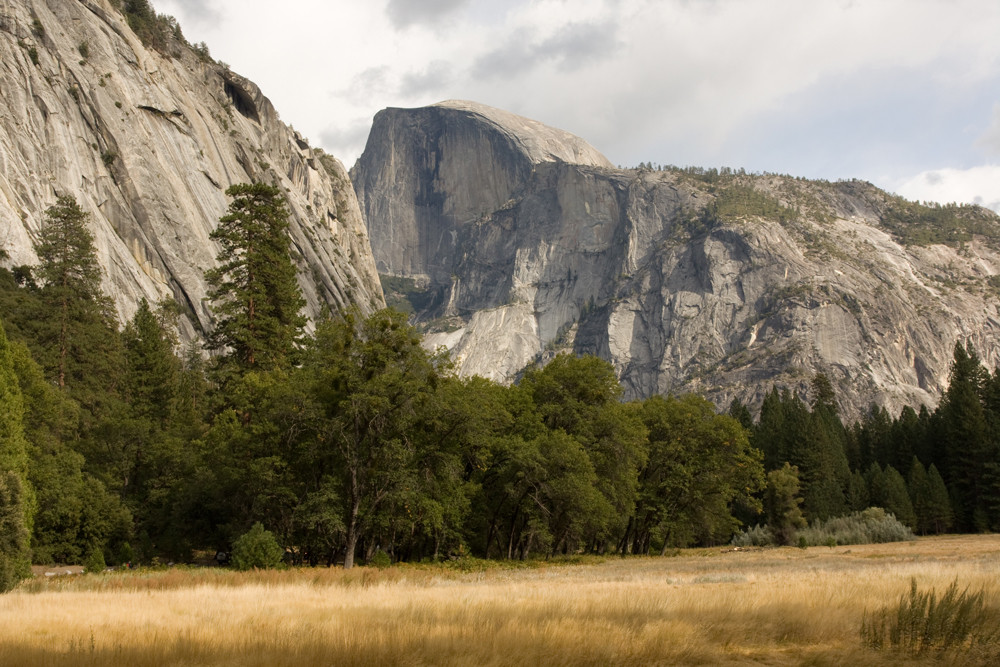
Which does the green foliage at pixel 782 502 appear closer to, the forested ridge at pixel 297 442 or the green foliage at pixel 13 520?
the forested ridge at pixel 297 442

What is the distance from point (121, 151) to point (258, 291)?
55.5 metres

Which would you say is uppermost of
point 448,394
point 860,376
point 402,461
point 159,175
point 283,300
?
point 159,175

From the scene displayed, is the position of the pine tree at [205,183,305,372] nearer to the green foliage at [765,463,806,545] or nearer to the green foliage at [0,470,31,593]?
the green foliage at [0,470,31,593]

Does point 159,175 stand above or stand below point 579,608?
above

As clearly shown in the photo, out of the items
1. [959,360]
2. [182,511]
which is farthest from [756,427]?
[182,511]

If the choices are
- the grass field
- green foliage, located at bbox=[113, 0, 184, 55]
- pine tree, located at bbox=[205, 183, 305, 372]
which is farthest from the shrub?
green foliage, located at bbox=[113, 0, 184, 55]

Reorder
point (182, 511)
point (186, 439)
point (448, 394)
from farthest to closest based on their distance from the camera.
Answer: point (186, 439)
point (182, 511)
point (448, 394)

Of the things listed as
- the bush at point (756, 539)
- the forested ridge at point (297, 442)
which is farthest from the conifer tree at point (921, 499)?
the bush at point (756, 539)

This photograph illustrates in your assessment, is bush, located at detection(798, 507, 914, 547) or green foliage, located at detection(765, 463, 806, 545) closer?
bush, located at detection(798, 507, 914, 547)

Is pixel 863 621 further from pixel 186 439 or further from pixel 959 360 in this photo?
pixel 959 360

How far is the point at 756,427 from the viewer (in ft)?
315

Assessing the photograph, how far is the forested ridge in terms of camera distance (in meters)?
29.7

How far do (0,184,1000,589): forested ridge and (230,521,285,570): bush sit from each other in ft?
3.17

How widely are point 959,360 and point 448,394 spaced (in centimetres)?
7187
